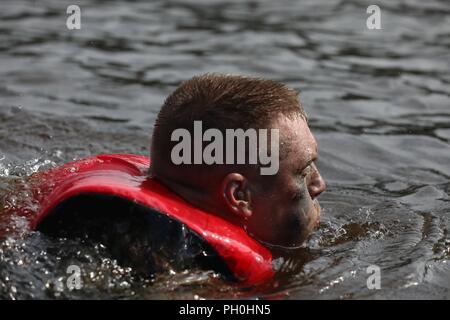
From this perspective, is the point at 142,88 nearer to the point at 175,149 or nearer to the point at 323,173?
the point at 323,173

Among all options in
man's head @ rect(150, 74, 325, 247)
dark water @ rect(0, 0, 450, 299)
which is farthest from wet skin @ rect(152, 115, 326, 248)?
dark water @ rect(0, 0, 450, 299)

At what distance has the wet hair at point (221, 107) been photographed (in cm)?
426

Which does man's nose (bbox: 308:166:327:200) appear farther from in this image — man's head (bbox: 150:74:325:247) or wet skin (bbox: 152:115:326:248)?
man's head (bbox: 150:74:325:247)

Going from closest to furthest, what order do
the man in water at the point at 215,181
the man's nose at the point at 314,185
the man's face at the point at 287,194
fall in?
the man in water at the point at 215,181 < the man's face at the point at 287,194 < the man's nose at the point at 314,185

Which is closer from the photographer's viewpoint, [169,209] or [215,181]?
[169,209]

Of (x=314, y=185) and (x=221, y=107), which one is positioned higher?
(x=221, y=107)

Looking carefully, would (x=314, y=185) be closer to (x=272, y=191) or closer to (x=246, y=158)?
(x=272, y=191)

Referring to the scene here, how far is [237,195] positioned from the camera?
430 centimetres

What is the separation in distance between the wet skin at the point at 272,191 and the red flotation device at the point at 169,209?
8 cm

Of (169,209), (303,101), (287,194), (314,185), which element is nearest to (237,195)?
(287,194)

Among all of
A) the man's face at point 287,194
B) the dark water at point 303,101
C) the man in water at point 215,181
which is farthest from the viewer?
the man's face at point 287,194

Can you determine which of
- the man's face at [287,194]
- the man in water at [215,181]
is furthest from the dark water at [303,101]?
the man's face at [287,194]

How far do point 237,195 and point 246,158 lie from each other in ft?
0.59

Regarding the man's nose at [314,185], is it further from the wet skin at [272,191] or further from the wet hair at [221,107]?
the wet hair at [221,107]
